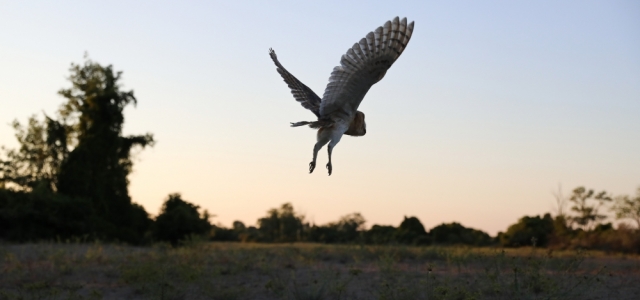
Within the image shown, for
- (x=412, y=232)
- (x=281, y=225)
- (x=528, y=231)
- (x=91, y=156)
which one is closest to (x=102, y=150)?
(x=91, y=156)

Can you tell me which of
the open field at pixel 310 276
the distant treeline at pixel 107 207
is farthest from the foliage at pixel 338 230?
the open field at pixel 310 276

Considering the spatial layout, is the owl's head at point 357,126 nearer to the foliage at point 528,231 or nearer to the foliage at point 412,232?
the foliage at point 528,231

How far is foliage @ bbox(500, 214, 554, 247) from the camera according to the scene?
76.9ft

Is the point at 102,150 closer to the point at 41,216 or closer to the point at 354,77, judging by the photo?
the point at 41,216

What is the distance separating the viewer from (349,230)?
29.1 m

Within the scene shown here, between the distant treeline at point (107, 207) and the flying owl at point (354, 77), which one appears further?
the distant treeline at point (107, 207)

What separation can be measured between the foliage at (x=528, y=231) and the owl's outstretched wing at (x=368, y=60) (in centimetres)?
1505

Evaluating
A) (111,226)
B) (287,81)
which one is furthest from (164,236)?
(287,81)

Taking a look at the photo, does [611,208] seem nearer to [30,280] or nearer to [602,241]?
[602,241]

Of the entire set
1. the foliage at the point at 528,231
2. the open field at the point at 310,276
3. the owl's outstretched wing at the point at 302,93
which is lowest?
the open field at the point at 310,276

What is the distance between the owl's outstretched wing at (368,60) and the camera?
9.41 metres

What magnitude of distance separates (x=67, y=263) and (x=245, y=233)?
18860 mm

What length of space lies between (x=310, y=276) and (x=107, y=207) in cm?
1653

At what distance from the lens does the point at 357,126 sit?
10.4 m
